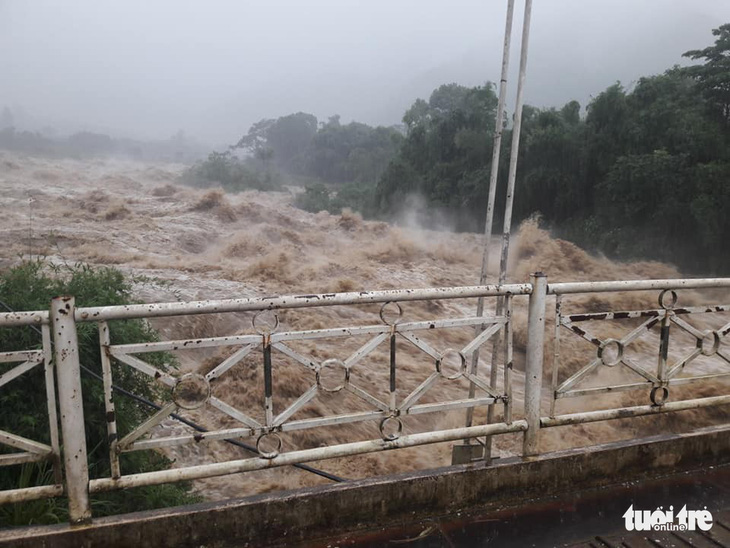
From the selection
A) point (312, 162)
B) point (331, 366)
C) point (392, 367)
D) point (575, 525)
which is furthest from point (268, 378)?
point (312, 162)

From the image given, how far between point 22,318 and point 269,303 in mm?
841

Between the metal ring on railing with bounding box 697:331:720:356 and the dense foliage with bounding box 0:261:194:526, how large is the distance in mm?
3032

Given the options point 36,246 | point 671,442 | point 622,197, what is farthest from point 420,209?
point 671,442

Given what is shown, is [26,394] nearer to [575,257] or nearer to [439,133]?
[575,257]

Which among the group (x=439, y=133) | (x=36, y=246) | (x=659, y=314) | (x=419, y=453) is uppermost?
(x=439, y=133)

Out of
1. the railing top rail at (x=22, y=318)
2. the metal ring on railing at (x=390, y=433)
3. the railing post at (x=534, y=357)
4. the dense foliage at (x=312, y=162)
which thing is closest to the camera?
the railing top rail at (x=22, y=318)

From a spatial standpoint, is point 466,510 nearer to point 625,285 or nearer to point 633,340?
point 633,340

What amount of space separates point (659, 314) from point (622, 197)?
60.4 ft


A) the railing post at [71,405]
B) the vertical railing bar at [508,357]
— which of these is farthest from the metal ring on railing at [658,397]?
the railing post at [71,405]

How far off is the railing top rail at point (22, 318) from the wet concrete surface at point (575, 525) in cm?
133

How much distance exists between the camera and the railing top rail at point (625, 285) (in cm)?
266

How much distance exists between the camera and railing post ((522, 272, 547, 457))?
8.61ft

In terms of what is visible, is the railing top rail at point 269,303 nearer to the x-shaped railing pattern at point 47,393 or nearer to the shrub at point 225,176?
the x-shaped railing pattern at point 47,393

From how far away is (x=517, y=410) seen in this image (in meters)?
6.89
